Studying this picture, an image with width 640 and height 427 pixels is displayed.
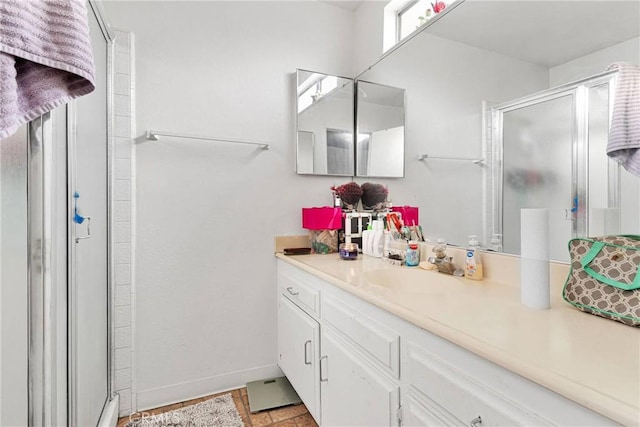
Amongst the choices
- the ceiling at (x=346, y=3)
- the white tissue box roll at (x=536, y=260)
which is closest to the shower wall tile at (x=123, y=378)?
the white tissue box roll at (x=536, y=260)

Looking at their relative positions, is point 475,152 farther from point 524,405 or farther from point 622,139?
point 524,405

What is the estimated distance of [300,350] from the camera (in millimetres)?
1669

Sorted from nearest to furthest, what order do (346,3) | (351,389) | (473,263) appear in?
(351,389)
(473,263)
(346,3)

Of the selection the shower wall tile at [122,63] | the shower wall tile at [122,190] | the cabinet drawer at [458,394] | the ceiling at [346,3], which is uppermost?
the ceiling at [346,3]

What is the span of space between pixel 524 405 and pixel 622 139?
80 centimetres

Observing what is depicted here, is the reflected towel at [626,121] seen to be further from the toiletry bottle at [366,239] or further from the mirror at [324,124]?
the mirror at [324,124]

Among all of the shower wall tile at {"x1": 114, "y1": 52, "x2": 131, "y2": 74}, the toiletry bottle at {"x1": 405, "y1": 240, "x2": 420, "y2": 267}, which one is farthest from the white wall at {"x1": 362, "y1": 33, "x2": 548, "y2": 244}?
the shower wall tile at {"x1": 114, "y1": 52, "x2": 131, "y2": 74}

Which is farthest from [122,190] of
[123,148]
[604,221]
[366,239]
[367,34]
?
[604,221]

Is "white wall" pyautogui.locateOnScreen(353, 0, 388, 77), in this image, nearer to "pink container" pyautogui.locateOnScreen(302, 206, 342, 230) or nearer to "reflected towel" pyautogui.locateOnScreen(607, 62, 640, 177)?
"pink container" pyautogui.locateOnScreen(302, 206, 342, 230)

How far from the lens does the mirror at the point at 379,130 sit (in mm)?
1909

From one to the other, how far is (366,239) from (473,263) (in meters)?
0.71

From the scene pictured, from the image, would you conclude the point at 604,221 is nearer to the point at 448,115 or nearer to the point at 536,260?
the point at 536,260

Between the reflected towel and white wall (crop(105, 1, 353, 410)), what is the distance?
1.53m

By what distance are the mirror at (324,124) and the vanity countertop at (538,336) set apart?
1090 mm
